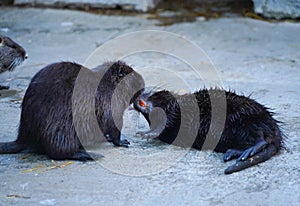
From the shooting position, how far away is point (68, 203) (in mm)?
3064

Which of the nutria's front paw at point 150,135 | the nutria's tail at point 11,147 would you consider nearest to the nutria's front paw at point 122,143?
the nutria's front paw at point 150,135

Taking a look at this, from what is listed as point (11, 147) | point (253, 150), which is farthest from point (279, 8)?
point (11, 147)

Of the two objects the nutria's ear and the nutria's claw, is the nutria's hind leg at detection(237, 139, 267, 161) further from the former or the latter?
Result: the nutria's ear

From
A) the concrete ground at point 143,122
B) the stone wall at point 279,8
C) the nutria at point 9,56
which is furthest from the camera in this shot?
the stone wall at point 279,8

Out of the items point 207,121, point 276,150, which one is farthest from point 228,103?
point 276,150

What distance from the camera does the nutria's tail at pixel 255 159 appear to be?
337cm

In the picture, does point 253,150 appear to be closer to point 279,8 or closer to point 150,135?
point 150,135

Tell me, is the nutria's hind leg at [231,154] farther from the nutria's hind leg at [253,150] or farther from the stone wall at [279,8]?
the stone wall at [279,8]

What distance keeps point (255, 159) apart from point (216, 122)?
42cm

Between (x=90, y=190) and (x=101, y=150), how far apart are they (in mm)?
629

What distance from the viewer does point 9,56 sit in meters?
5.77

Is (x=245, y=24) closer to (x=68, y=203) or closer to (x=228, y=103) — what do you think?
(x=228, y=103)

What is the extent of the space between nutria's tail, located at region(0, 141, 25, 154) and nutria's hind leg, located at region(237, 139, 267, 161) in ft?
4.37

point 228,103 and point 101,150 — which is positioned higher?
point 228,103
